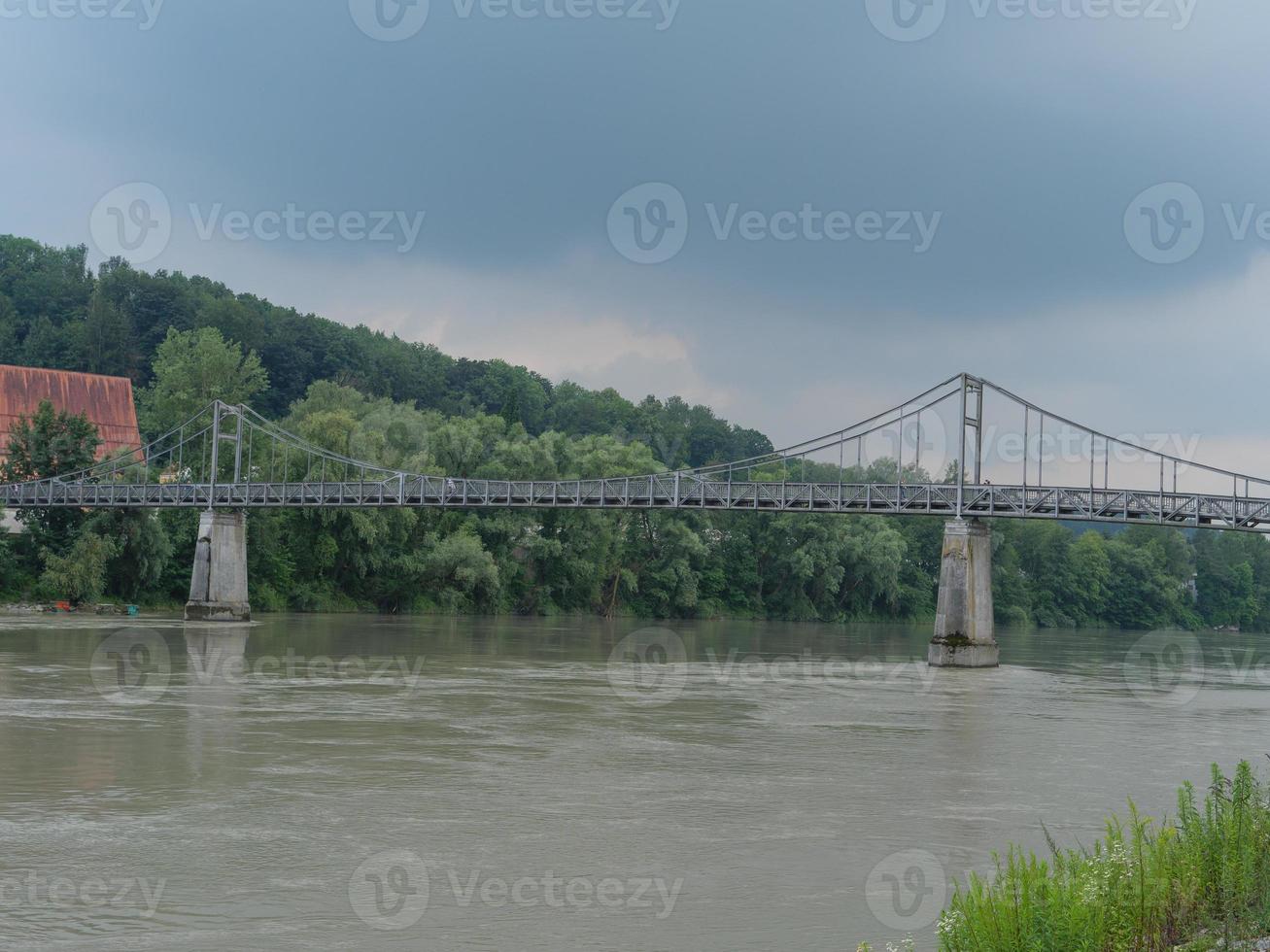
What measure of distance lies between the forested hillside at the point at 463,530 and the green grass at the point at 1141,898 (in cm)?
7035

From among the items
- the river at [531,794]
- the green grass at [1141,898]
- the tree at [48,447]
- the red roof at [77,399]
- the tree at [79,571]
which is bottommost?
the river at [531,794]

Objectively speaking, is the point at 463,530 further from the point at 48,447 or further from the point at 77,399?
the point at 77,399

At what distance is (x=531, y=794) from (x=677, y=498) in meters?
52.4

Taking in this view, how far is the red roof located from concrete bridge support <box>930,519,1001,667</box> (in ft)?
186

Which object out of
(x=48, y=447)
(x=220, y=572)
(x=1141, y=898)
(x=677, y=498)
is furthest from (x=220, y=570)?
(x=1141, y=898)

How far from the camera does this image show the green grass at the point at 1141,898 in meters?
8.65

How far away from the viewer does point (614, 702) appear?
34.7 meters

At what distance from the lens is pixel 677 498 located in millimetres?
72375

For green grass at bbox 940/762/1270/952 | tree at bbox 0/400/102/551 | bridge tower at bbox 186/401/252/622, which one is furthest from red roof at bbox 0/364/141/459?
green grass at bbox 940/762/1270/952

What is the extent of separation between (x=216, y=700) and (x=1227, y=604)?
134m

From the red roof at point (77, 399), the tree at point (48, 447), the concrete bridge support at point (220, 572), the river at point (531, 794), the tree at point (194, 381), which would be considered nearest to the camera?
the river at point (531, 794)

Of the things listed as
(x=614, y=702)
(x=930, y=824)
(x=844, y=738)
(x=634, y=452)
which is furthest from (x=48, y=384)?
(x=930, y=824)

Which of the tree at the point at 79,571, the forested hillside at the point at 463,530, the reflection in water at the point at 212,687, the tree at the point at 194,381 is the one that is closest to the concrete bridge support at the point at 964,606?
the reflection in water at the point at 212,687

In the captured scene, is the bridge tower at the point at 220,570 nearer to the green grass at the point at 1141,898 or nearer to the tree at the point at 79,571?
the tree at the point at 79,571
